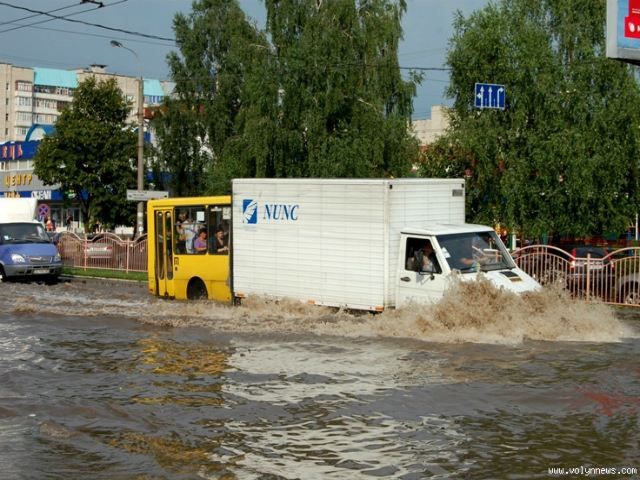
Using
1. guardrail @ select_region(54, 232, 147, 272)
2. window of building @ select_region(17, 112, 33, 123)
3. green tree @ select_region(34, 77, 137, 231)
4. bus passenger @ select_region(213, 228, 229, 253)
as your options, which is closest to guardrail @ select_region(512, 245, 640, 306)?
bus passenger @ select_region(213, 228, 229, 253)

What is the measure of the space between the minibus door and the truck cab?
22.7ft

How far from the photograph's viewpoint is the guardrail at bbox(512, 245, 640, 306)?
19562 mm

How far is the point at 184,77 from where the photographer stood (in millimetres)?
53625

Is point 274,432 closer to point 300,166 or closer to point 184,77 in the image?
point 300,166

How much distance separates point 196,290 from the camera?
1947 centimetres

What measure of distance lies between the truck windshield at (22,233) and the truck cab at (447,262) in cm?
1643

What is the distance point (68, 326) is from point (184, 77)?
3880 cm

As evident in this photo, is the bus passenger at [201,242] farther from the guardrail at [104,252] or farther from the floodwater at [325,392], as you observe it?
the guardrail at [104,252]

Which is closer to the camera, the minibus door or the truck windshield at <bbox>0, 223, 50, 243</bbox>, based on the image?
the minibus door

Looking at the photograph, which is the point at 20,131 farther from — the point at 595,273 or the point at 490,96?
the point at 595,273

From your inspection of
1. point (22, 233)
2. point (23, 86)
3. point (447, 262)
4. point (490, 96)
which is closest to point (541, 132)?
point (490, 96)

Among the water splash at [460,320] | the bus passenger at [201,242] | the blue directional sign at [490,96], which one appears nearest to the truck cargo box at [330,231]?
the water splash at [460,320]

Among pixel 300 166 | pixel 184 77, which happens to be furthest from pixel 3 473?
pixel 184 77

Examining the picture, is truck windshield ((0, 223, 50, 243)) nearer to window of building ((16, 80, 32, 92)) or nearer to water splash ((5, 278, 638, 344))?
water splash ((5, 278, 638, 344))
